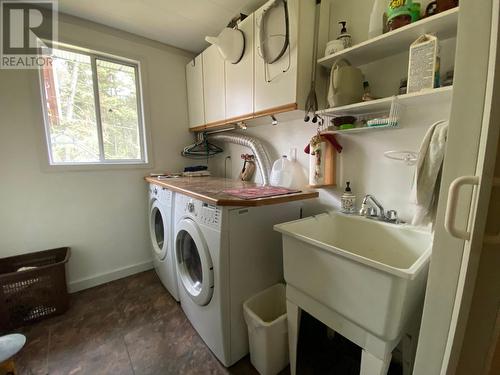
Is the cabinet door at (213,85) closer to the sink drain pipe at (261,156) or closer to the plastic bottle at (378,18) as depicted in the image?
the sink drain pipe at (261,156)

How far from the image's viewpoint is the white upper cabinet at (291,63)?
1.21m

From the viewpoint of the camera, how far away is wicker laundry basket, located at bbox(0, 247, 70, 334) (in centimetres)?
151

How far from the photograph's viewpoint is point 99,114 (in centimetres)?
203

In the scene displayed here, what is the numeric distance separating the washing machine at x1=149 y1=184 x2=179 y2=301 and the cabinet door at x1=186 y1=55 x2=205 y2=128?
0.84 meters

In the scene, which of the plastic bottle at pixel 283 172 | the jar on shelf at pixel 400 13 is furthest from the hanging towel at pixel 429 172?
the plastic bottle at pixel 283 172

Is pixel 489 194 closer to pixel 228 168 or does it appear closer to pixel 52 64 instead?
pixel 228 168

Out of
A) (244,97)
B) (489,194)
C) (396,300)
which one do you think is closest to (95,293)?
(244,97)

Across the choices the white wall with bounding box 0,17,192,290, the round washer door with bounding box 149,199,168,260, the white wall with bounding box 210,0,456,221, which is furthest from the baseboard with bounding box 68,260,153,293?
the white wall with bounding box 210,0,456,221

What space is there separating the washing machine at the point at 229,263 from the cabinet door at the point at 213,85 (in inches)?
36.4

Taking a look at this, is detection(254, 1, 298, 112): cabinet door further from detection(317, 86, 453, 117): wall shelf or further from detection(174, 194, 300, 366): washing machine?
detection(174, 194, 300, 366): washing machine

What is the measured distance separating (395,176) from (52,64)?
2720mm

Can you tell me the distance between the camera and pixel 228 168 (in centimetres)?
242

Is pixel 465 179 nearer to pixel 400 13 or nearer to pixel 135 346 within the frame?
pixel 400 13

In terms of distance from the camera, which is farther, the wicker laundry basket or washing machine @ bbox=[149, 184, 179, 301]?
washing machine @ bbox=[149, 184, 179, 301]
